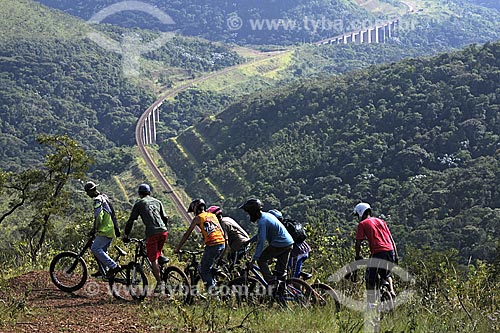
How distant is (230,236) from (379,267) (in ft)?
7.88

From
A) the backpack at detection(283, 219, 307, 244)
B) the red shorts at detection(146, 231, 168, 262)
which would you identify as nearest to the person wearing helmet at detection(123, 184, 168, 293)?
the red shorts at detection(146, 231, 168, 262)

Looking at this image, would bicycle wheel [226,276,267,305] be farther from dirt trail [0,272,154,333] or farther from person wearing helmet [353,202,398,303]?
person wearing helmet [353,202,398,303]

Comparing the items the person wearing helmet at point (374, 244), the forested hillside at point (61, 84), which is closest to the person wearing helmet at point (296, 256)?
the person wearing helmet at point (374, 244)

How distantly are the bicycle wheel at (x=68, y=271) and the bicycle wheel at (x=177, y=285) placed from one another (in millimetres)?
1394

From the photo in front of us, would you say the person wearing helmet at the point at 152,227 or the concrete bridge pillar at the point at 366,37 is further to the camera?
the concrete bridge pillar at the point at 366,37

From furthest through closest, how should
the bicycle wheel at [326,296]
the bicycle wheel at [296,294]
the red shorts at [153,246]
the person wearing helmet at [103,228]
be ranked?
the person wearing helmet at [103,228] → the red shorts at [153,246] → the bicycle wheel at [296,294] → the bicycle wheel at [326,296]

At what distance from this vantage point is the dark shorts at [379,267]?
786 cm

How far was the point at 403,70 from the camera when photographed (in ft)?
227

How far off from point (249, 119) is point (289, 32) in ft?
420

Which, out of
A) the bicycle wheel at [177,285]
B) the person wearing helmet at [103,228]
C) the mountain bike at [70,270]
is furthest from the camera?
the mountain bike at [70,270]

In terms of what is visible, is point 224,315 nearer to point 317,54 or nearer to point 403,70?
point 403,70

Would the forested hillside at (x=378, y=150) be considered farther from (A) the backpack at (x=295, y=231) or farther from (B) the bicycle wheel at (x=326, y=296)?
(B) the bicycle wheel at (x=326, y=296)

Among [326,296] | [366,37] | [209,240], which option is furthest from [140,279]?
[366,37]

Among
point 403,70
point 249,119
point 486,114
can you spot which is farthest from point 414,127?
point 249,119
